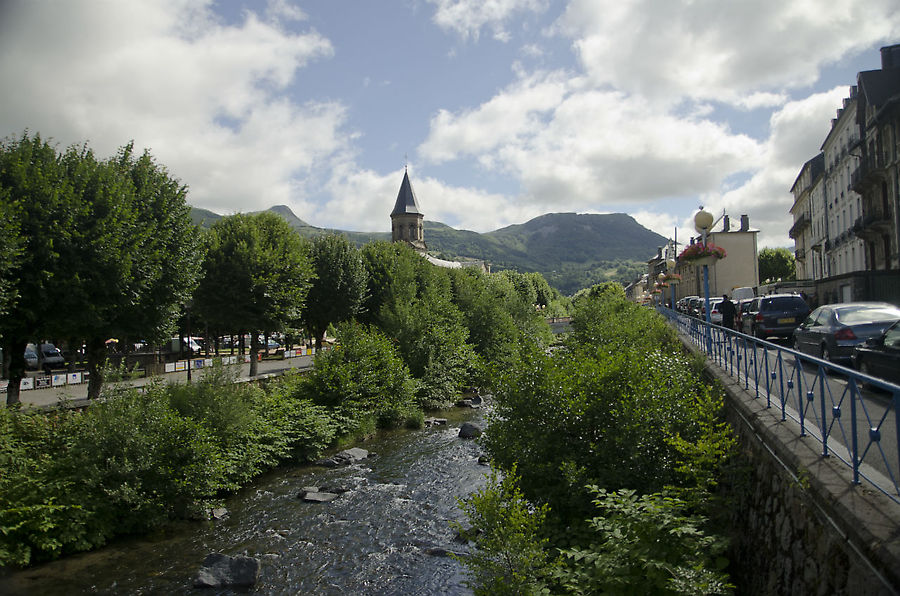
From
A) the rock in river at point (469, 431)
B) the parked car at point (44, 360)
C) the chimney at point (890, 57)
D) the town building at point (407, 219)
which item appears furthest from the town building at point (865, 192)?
the town building at point (407, 219)

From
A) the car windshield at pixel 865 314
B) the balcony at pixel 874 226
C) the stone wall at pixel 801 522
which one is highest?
the balcony at pixel 874 226

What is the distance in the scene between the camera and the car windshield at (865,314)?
43.4 feet

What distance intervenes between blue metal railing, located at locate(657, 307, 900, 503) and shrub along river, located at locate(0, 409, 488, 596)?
5.58 m

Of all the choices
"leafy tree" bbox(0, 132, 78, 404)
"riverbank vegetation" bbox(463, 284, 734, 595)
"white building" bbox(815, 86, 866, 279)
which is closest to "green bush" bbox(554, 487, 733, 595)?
"riverbank vegetation" bbox(463, 284, 734, 595)

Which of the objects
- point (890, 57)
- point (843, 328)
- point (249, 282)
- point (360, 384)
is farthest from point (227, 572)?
point (890, 57)

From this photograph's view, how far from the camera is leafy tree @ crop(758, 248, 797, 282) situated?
9169 cm

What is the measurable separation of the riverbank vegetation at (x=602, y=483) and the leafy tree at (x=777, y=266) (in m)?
95.0

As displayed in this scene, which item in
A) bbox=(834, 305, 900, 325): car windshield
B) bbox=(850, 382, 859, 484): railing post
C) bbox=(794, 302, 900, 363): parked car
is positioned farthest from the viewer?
bbox=(834, 305, 900, 325): car windshield

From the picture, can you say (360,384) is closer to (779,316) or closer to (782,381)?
(779,316)

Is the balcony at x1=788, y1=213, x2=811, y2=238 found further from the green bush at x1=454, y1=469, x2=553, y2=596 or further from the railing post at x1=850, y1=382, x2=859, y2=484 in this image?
the green bush at x1=454, y1=469, x2=553, y2=596

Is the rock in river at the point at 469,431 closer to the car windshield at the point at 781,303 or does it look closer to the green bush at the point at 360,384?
the green bush at the point at 360,384

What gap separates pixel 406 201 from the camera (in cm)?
10444

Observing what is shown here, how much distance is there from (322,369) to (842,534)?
18656 millimetres

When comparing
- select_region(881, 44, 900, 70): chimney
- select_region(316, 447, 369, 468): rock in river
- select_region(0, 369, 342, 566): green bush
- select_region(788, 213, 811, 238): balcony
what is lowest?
select_region(316, 447, 369, 468): rock in river
